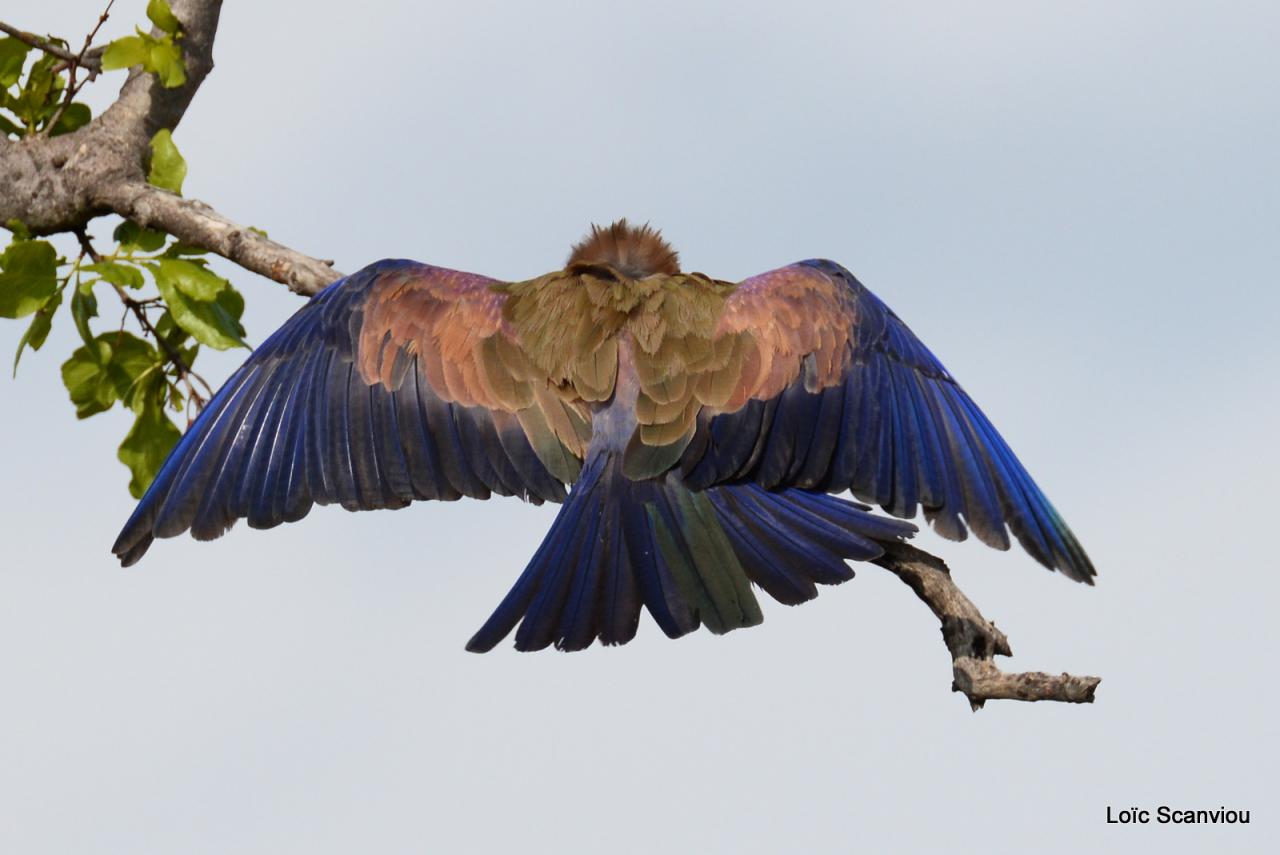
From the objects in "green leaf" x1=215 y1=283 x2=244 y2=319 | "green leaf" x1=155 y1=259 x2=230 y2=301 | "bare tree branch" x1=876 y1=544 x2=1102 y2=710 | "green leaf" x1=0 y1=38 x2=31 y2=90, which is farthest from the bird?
"green leaf" x1=0 y1=38 x2=31 y2=90

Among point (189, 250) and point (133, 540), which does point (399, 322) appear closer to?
point (189, 250)

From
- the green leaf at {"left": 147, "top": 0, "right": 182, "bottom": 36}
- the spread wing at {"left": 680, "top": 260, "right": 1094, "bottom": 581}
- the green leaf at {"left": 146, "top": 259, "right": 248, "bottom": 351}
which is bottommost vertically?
the spread wing at {"left": 680, "top": 260, "right": 1094, "bottom": 581}

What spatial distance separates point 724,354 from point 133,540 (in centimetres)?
190

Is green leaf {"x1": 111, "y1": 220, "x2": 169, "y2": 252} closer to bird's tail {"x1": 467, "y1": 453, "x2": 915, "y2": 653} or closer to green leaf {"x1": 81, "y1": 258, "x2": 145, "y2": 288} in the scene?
green leaf {"x1": 81, "y1": 258, "x2": 145, "y2": 288}

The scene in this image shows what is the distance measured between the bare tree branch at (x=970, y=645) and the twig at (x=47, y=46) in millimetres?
3170

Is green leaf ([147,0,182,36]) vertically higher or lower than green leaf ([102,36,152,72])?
higher

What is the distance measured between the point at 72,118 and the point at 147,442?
3.98 feet

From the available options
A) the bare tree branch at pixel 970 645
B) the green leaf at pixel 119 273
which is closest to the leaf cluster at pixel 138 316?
the green leaf at pixel 119 273

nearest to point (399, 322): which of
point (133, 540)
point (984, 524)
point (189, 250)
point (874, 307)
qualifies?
point (189, 250)

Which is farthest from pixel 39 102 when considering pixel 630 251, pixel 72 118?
pixel 630 251

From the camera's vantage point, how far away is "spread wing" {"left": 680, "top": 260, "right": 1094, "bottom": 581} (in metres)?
5.43

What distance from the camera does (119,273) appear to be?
5.62 meters

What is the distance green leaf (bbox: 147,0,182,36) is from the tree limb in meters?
0.08

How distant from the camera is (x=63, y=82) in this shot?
6.40m
